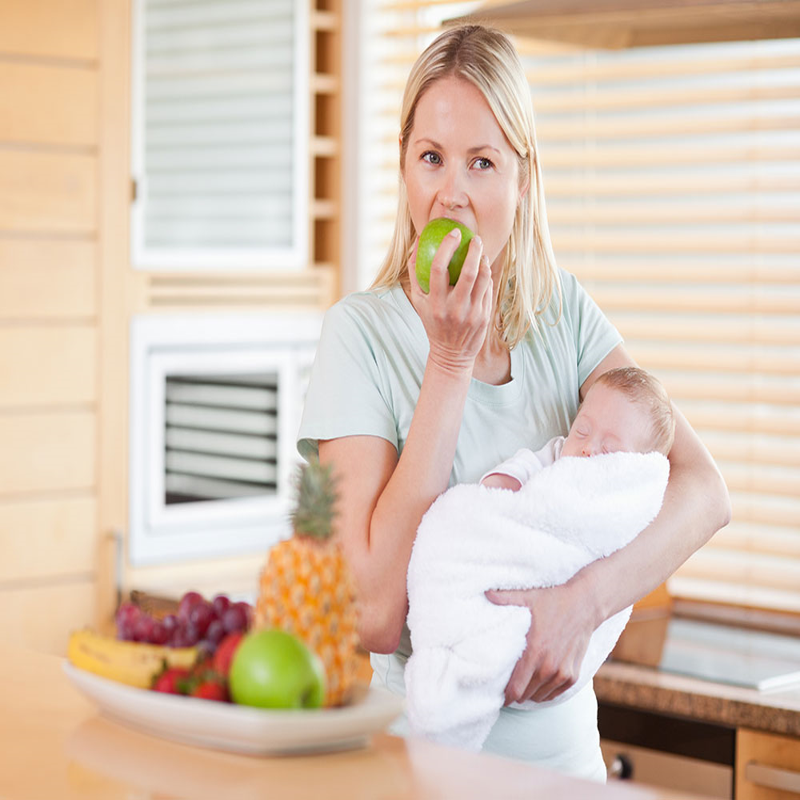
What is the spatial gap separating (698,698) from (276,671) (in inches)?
53.1

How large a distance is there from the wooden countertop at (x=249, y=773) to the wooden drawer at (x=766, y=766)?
117 centimetres

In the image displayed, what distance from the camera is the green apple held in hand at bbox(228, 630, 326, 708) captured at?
3.33 ft

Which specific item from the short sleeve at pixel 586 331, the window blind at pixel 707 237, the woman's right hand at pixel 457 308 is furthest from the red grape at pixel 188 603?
the window blind at pixel 707 237

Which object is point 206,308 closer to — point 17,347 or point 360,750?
point 17,347

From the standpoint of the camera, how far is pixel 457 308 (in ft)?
4.73

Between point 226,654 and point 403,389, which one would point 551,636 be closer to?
point 403,389

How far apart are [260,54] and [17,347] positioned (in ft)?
3.39

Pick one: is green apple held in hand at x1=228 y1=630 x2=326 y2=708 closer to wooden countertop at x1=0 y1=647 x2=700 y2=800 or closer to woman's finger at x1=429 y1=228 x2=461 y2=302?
wooden countertop at x1=0 y1=647 x2=700 y2=800

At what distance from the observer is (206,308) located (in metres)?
3.23

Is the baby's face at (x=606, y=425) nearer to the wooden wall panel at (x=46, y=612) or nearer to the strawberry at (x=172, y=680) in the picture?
the strawberry at (x=172, y=680)

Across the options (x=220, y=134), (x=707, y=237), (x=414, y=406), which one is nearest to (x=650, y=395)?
(x=414, y=406)

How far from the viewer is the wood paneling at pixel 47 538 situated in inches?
113

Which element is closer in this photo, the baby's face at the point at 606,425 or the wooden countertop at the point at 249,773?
the wooden countertop at the point at 249,773

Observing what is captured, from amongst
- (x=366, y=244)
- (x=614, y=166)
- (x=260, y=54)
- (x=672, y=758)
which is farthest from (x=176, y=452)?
(x=672, y=758)
